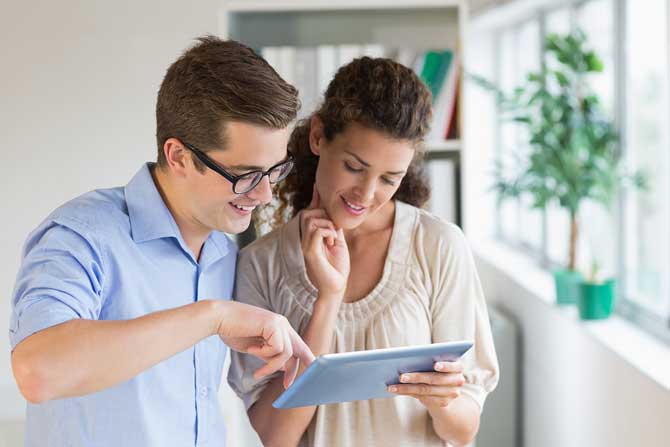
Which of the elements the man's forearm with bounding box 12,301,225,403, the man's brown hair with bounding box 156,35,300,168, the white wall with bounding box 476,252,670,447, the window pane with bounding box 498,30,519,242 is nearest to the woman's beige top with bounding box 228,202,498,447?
the man's brown hair with bounding box 156,35,300,168

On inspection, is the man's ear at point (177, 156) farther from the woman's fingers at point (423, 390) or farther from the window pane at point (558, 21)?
the window pane at point (558, 21)

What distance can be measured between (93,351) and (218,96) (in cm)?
48

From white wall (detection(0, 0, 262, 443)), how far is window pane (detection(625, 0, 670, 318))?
1.60 m

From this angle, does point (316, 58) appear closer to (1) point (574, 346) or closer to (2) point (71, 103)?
(2) point (71, 103)

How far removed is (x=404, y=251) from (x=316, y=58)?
157cm

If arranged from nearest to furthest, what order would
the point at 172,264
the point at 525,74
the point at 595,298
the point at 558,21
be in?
the point at 172,264 < the point at 595,298 < the point at 558,21 < the point at 525,74

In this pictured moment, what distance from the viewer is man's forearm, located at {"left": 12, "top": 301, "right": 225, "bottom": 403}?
3.92 ft

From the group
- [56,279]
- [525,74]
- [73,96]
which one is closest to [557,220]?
[525,74]

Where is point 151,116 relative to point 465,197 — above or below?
above

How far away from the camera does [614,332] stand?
303 centimetres

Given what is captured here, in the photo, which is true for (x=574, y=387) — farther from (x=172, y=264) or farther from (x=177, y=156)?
(x=177, y=156)

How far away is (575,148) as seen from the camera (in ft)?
11.4

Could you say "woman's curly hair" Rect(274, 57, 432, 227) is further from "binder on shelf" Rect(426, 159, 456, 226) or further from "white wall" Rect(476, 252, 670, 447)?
"binder on shelf" Rect(426, 159, 456, 226)

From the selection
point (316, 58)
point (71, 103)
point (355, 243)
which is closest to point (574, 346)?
point (316, 58)
